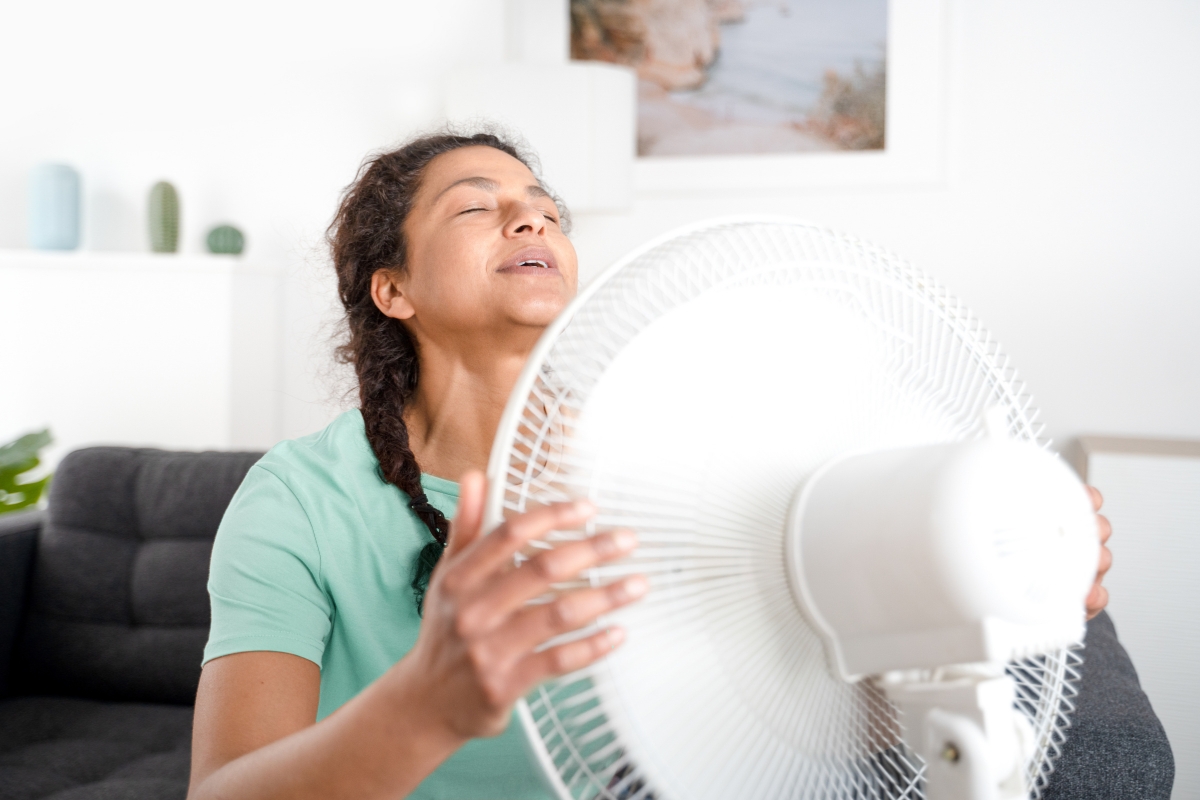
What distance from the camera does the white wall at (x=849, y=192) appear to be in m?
2.23

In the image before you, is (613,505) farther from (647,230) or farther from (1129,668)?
(647,230)

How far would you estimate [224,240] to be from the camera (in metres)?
2.67

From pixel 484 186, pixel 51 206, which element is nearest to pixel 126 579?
pixel 484 186

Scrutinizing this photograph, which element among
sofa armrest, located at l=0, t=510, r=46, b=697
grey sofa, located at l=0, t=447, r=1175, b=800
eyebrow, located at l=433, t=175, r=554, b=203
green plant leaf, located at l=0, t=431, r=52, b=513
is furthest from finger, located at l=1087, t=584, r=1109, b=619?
green plant leaf, located at l=0, t=431, r=52, b=513

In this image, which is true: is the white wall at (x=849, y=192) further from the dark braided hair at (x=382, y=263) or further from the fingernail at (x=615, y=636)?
the fingernail at (x=615, y=636)

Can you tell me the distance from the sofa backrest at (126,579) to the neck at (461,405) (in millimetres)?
876

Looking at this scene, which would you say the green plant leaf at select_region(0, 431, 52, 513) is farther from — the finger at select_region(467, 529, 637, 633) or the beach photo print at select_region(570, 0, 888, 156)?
the finger at select_region(467, 529, 637, 633)

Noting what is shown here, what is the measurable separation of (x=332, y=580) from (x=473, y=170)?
0.46 m

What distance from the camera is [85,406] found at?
2.71 metres

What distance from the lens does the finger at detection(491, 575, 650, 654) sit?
0.46 meters

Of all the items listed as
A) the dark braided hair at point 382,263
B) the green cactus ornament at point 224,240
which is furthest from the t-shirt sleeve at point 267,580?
the green cactus ornament at point 224,240

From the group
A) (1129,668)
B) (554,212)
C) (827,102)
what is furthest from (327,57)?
(1129,668)

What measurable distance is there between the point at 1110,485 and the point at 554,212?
1.40 metres

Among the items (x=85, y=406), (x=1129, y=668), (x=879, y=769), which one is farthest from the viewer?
(x=85, y=406)
